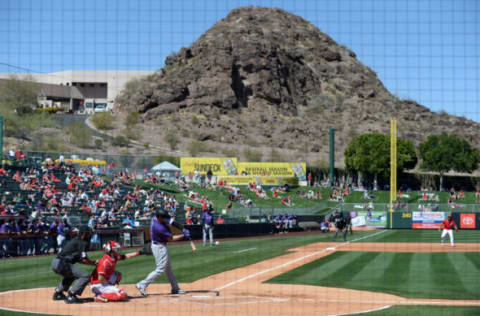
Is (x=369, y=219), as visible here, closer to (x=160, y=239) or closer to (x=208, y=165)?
(x=208, y=165)

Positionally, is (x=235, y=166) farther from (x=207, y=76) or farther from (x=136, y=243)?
(x=207, y=76)

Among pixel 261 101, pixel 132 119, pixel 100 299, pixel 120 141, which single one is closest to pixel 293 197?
pixel 120 141

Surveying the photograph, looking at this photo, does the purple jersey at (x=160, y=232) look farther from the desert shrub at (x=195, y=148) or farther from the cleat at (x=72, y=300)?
the desert shrub at (x=195, y=148)

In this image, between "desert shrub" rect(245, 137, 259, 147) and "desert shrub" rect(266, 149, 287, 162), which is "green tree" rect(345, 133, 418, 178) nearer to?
"desert shrub" rect(266, 149, 287, 162)

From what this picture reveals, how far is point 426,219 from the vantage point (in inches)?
1882

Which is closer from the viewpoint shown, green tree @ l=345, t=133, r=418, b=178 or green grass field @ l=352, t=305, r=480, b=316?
green grass field @ l=352, t=305, r=480, b=316

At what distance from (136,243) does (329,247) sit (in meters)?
8.11

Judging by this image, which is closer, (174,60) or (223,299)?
(223,299)

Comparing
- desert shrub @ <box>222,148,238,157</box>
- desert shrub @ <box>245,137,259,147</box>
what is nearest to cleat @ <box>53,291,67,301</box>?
desert shrub @ <box>222,148,238,157</box>

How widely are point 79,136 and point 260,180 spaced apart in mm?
29014

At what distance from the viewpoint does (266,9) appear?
16250 centimetres

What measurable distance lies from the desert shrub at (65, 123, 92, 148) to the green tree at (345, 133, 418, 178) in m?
35.3

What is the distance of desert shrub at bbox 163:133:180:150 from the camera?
9369 cm

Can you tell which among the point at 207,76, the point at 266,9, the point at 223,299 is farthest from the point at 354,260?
the point at 266,9
